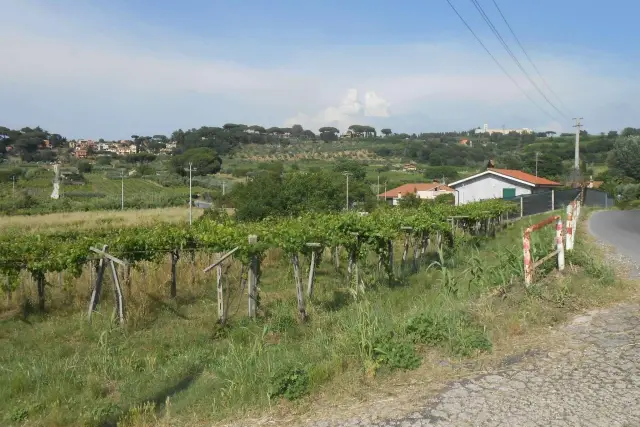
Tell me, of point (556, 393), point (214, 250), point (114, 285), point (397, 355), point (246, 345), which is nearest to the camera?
point (556, 393)

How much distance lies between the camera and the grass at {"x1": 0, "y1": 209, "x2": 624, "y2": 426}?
218 inches

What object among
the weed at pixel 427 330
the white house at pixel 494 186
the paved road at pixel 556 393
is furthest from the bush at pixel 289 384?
the white house at pixel 494 186

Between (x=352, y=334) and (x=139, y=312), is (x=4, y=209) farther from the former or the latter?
(x=352, y=334)

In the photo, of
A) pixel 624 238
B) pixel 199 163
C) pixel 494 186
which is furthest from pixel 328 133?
pixel 624 238

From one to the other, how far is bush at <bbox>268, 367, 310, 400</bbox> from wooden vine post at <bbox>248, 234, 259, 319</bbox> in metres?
4.08

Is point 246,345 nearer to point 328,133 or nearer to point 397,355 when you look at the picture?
point 397,355

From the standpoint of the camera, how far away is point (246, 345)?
8445 mm

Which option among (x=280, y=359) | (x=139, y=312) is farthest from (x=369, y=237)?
(x=280, y=359)

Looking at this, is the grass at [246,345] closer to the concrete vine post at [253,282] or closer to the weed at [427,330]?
the weed at [427,330]

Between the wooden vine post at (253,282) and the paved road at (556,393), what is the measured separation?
16.0 ft

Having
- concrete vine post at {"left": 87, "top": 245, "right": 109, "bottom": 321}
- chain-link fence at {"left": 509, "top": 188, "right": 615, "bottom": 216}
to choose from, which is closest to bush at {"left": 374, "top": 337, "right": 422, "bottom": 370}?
concrete vine post at {"left": 87, "top": 245, "right": 109, "bottom": 321}

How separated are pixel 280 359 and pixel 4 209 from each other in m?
46.8

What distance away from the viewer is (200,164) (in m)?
87.0

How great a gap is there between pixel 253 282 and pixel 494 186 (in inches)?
1803
